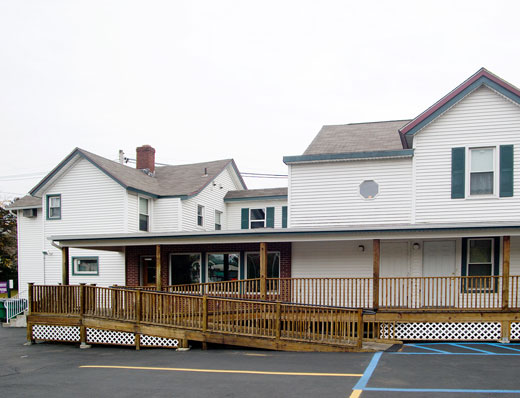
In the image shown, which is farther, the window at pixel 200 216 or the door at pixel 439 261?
the window at pixel 200 216

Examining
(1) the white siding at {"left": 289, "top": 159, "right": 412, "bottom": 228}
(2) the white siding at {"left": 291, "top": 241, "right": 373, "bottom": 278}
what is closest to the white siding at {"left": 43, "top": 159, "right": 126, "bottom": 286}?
(2) the white siding at {"left": 291, "top": 241, "right": 373, "bottom": 278}

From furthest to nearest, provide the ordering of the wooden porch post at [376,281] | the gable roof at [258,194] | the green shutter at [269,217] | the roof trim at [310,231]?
the green shutter at [269,217] < the gable roof at [258,194] < the wooden porch post at [376,281] < the roof trim at [310,231]

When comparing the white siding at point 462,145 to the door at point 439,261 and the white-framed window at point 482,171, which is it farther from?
the door at point 439,261

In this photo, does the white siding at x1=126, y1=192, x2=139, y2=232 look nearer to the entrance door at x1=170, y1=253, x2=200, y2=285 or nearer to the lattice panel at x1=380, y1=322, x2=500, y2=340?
the entrance door at x1=170, y1=253, x2=200, y2=285

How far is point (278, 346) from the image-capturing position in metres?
12.9

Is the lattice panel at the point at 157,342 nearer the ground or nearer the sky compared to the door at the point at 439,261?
nearer the ground

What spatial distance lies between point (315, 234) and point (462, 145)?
5530 millimetres

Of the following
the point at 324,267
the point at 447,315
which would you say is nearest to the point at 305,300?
the point at 324,267

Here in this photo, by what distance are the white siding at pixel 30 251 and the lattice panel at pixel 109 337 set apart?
1015 cm

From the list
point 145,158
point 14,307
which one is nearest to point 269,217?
point 145,158

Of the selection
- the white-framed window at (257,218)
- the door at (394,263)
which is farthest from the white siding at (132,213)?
the door at (394,263)

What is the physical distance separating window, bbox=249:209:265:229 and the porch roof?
29.5 feet

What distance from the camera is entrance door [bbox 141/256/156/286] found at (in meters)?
21.1

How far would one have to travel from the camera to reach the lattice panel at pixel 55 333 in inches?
624
